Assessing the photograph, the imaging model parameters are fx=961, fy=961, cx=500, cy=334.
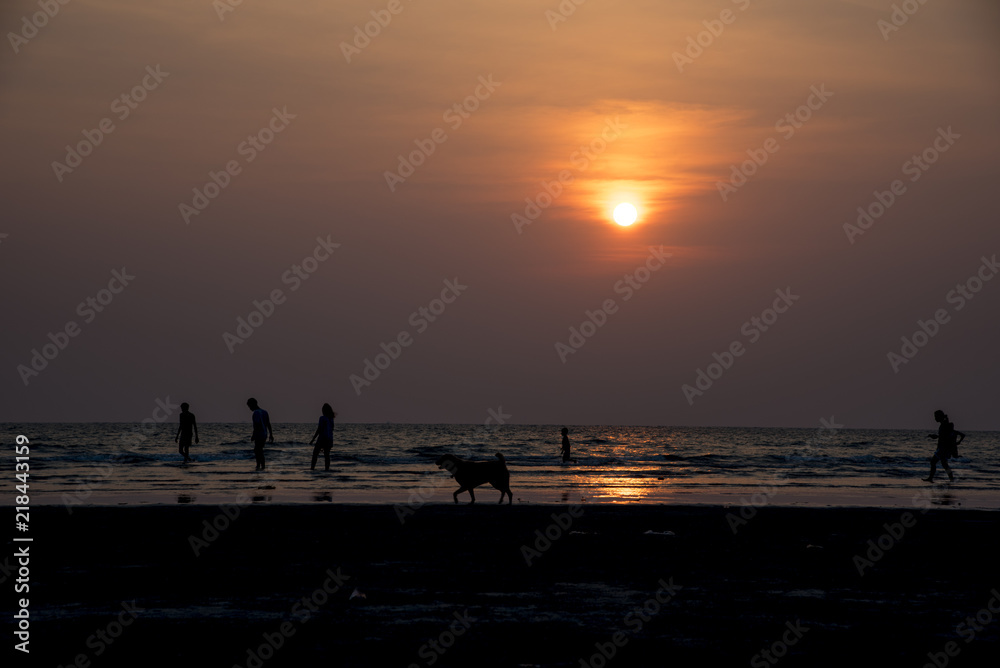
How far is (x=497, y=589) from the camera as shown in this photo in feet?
33.6

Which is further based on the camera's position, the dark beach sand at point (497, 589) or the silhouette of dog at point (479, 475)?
the silhouette of dog at point (479, 475)

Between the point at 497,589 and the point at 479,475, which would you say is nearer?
the point at 497,589

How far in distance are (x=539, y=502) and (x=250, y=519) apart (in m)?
7.20

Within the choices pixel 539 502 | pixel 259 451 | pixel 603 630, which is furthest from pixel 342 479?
pixel 603 630

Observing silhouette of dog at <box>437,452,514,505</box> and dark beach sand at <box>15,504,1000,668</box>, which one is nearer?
dark beach sand at <box>15,504,1000,668</box>

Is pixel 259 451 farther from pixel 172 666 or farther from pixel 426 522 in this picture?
pixel 172 666

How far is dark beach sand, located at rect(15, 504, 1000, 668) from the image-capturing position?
7656mm

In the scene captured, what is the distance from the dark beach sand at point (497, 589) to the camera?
7.66 metres

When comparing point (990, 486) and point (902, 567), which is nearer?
point (902, 567)

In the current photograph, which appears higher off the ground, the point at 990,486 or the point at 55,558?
the point at 990,486

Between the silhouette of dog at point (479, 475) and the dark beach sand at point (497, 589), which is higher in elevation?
the silhouette of dog at point (479, 475)

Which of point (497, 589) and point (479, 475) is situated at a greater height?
point (479, 475)

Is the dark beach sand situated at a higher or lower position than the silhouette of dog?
lower

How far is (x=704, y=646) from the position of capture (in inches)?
309
